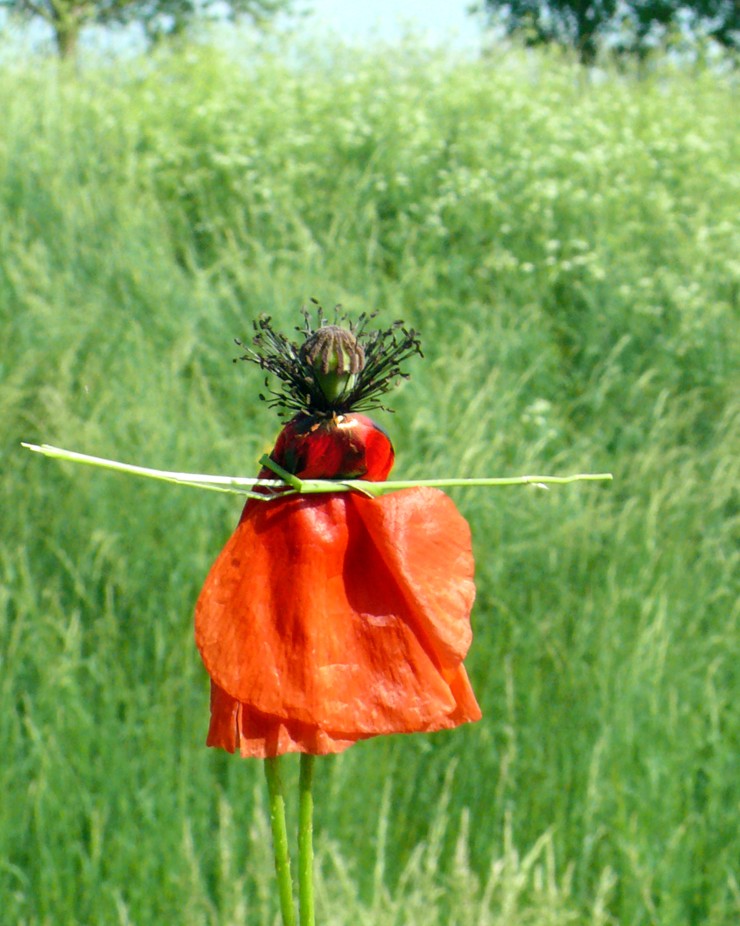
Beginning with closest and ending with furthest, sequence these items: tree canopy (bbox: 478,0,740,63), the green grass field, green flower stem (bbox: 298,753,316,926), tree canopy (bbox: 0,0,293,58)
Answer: green flower stem (bbox: 298,753,316,926)
the green grass field
tree canopy (bbox: 0,0,293,58)
tree canopy (bbox: 478,0,740,63)

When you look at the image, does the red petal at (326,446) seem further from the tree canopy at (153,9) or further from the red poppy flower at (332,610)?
the tree canopy at (153,9)

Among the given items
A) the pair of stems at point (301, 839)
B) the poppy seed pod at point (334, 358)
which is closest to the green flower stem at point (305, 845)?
the pair of stems at point (301, 839)

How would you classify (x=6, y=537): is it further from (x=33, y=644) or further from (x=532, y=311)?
(x=532, y=311)

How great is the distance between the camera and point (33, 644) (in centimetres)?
170

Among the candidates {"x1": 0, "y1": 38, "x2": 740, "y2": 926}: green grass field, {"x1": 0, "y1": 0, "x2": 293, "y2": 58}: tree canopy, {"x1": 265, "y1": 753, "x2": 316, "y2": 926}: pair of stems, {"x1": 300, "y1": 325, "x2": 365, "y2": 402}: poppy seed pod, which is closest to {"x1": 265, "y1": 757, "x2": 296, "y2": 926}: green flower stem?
{"x1": 265, "y1": 753, "x2": 316, "y2": 926}: pair of stems

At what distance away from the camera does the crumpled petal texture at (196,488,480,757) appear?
31 centimetres

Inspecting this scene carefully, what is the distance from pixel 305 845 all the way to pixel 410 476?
1612mm

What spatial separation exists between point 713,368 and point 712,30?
1162 centimetres

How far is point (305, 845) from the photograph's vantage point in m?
0.29

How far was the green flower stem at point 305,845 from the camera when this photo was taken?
0.96ft

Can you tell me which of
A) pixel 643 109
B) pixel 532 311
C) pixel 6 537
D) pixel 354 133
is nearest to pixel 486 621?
pixel 6 537

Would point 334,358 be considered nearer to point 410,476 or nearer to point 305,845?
point 305,845

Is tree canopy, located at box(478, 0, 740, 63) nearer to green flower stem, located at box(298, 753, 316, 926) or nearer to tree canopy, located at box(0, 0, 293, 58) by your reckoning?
tree canopy, located at box(0, 0, 293, 58)

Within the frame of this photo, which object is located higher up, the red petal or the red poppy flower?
the red petal
